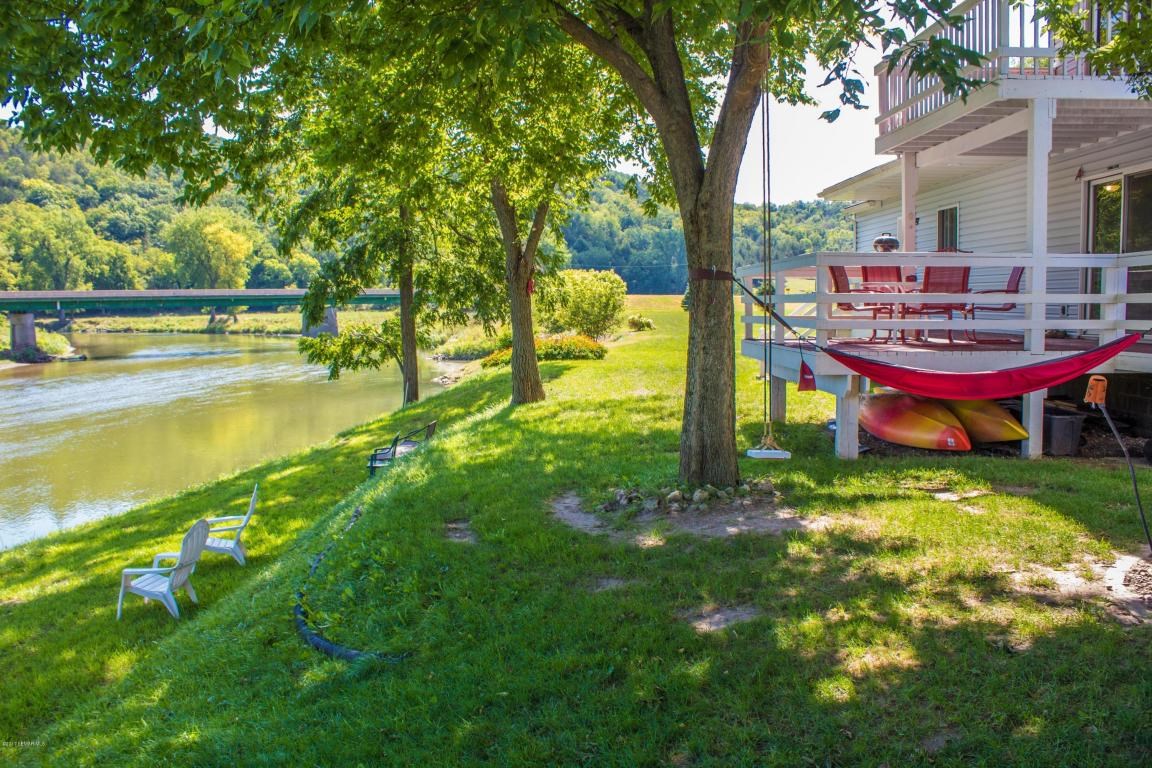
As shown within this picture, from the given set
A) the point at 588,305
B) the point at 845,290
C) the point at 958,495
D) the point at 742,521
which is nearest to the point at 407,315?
the point at 588,305

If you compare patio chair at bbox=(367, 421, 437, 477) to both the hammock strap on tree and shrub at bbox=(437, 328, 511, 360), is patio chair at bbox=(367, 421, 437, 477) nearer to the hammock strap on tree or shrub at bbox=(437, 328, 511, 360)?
the hammock strap on tree

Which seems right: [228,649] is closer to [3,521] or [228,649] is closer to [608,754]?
[608,754]

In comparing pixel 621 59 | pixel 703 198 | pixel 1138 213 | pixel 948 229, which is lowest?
pixel 703 198

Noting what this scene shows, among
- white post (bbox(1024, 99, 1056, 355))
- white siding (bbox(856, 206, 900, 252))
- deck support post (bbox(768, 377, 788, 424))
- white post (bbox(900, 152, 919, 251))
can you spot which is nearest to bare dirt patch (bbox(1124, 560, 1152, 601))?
white post (bbox(1024, 99, 1056, 355))

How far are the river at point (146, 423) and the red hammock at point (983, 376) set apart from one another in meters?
11.2

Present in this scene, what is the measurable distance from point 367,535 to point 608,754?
3734 millimetres

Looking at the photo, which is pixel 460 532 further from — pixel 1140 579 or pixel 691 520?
pixel 1140 579

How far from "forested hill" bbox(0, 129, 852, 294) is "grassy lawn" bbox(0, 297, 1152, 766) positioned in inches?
2021

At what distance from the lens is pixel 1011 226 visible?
1288 centimetres

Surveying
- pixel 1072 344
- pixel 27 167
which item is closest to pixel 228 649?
pixel 1072 344

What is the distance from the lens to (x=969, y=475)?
7457 millimetres

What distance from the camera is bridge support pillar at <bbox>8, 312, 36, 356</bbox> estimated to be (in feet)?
173

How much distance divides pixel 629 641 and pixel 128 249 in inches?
4595

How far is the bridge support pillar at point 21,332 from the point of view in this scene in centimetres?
5269
